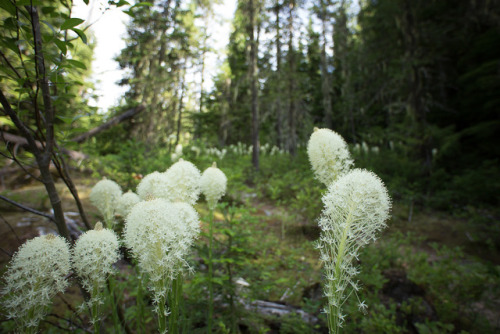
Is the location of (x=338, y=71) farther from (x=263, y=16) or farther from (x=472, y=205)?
(x=472, y=205)

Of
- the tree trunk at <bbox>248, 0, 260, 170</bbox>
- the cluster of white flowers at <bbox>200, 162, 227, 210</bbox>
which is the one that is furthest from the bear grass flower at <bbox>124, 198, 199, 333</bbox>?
the tree trunk at <bbox>248, 0, 260, 170</bbox>

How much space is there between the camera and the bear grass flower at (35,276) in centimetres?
101

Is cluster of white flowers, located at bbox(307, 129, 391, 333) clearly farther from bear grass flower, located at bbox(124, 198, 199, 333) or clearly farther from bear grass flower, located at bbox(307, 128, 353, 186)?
bear grass flower, located at bbox(124, 198, 199, 333)

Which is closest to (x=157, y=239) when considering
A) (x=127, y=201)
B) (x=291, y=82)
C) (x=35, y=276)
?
(x=35, y=276)

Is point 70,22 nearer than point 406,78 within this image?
Yes

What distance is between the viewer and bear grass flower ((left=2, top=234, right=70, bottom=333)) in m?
1.01

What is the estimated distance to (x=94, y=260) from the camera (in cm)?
113

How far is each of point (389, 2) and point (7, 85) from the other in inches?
398

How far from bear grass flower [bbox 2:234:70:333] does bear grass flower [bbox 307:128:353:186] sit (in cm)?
158

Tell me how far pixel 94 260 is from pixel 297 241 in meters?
→ 4.34

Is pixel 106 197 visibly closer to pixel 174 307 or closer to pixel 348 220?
pixel 174 307

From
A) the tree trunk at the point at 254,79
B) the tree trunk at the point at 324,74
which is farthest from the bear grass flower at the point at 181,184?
the tree trunk at the point at 324,74

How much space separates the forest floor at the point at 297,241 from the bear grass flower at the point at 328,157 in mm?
486

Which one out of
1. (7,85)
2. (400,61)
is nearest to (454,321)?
(7,85)
